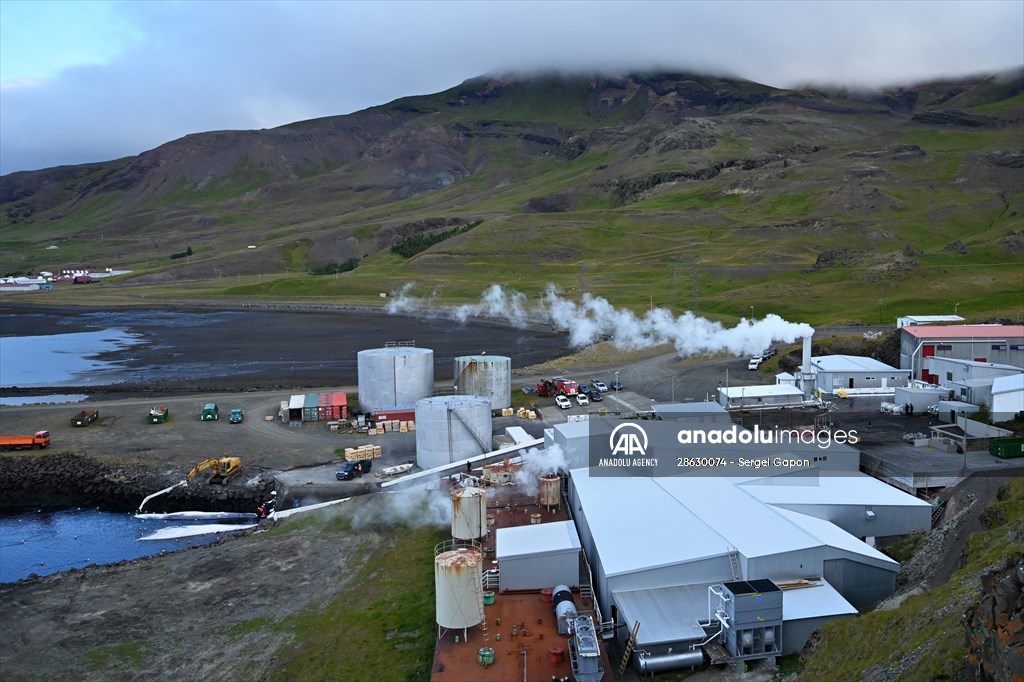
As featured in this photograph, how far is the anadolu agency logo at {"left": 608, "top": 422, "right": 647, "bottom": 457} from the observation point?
40.9m

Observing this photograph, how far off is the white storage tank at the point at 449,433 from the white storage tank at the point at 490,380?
13.1 meters

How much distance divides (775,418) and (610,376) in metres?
21.4

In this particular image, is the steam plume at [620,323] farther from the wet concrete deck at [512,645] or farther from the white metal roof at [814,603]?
the wet concrete deck at [512,645]

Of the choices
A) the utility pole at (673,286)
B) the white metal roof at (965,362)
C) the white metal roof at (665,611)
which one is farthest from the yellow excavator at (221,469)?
→ the utility pole at (673,286)

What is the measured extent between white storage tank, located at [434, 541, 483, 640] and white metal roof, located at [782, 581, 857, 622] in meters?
10.9

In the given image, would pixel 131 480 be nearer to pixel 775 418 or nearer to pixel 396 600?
pixel 396 600

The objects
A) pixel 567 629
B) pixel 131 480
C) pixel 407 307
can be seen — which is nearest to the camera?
pixel 567 629

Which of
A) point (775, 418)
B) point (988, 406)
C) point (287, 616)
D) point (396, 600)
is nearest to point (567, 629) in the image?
point (396, 600)

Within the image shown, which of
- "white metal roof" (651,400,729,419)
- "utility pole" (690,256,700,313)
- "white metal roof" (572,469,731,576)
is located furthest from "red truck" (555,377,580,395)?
"utility pole" (690,256,700,313)

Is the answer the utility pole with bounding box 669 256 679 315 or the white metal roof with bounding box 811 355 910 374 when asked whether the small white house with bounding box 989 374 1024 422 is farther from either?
the utility pole with bounding box 669 256 679 315

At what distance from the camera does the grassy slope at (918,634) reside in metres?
18.1

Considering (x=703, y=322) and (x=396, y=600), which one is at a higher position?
(x=703, y=322)

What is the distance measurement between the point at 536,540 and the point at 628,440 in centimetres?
1102

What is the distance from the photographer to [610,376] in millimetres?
72375
